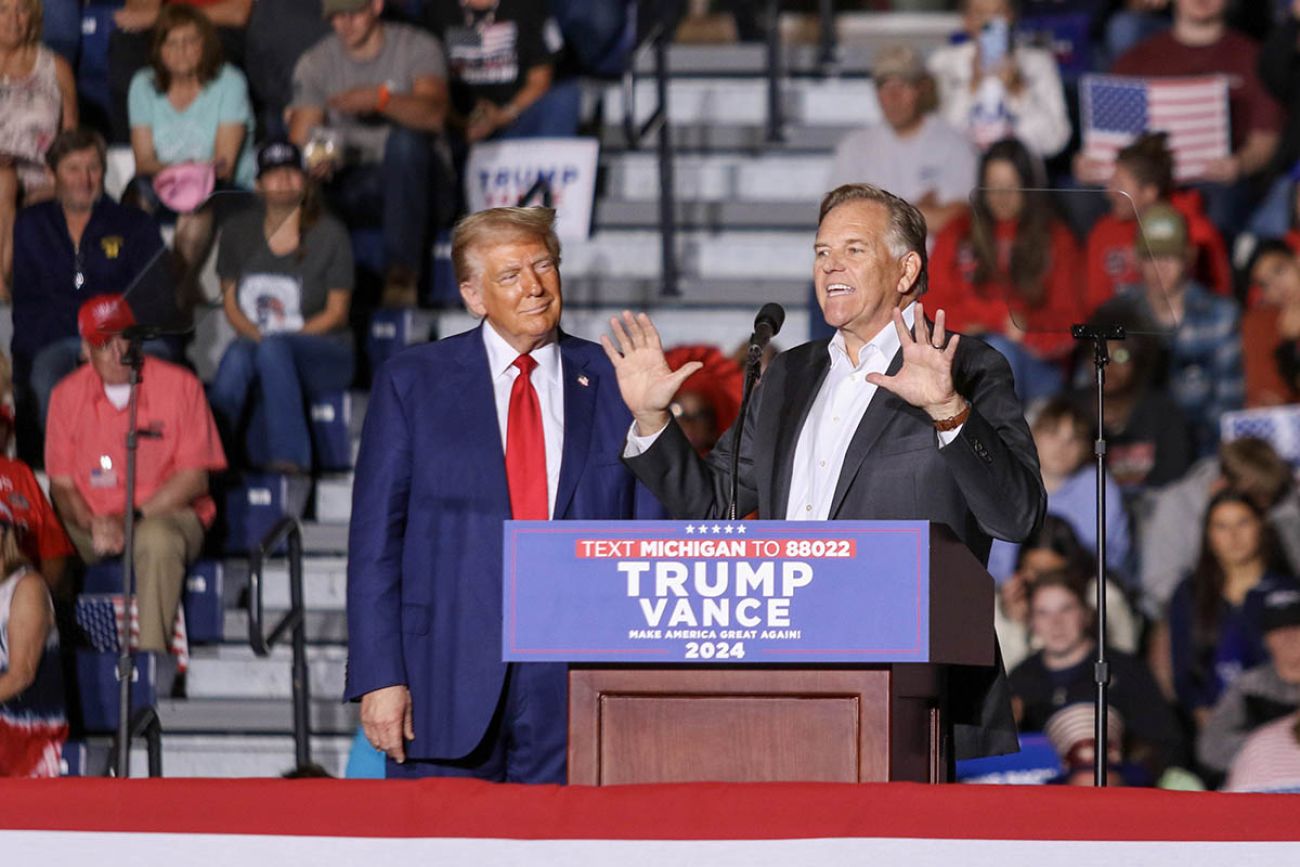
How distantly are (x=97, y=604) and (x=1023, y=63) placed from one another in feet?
12.4

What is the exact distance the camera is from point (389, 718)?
395cm

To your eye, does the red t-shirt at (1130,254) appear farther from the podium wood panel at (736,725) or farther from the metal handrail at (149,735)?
the podium wood panel at (736,725)

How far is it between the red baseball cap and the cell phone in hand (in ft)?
10.5

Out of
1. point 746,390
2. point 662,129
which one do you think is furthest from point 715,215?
point 746,390

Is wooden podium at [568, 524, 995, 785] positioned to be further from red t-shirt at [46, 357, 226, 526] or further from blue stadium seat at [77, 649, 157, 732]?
red t-shirt at [46, 357, 226, 526]

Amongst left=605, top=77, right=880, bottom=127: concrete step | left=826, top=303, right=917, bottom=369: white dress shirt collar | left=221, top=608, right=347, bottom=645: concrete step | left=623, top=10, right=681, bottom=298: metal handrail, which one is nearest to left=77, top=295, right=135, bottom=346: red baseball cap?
left=221, top=608, right=347, bottom=645: concrete step

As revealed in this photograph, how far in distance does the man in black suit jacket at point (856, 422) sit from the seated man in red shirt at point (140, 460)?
348 cm

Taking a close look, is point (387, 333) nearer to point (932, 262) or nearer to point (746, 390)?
point (932, 262)

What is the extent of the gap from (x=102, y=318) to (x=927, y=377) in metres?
4.48

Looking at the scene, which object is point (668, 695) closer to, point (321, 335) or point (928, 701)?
point (928, 701)

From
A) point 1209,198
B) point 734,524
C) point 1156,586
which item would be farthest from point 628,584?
point 1209,198

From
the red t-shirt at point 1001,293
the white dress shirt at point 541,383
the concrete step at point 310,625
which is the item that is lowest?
the concrete step at point 310,625

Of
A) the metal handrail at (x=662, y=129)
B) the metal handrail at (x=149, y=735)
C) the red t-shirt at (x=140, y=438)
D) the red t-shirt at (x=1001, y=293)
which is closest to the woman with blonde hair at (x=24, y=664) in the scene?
the metal handrail at (x=149, y=735)

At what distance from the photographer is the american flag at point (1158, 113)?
321 inches
